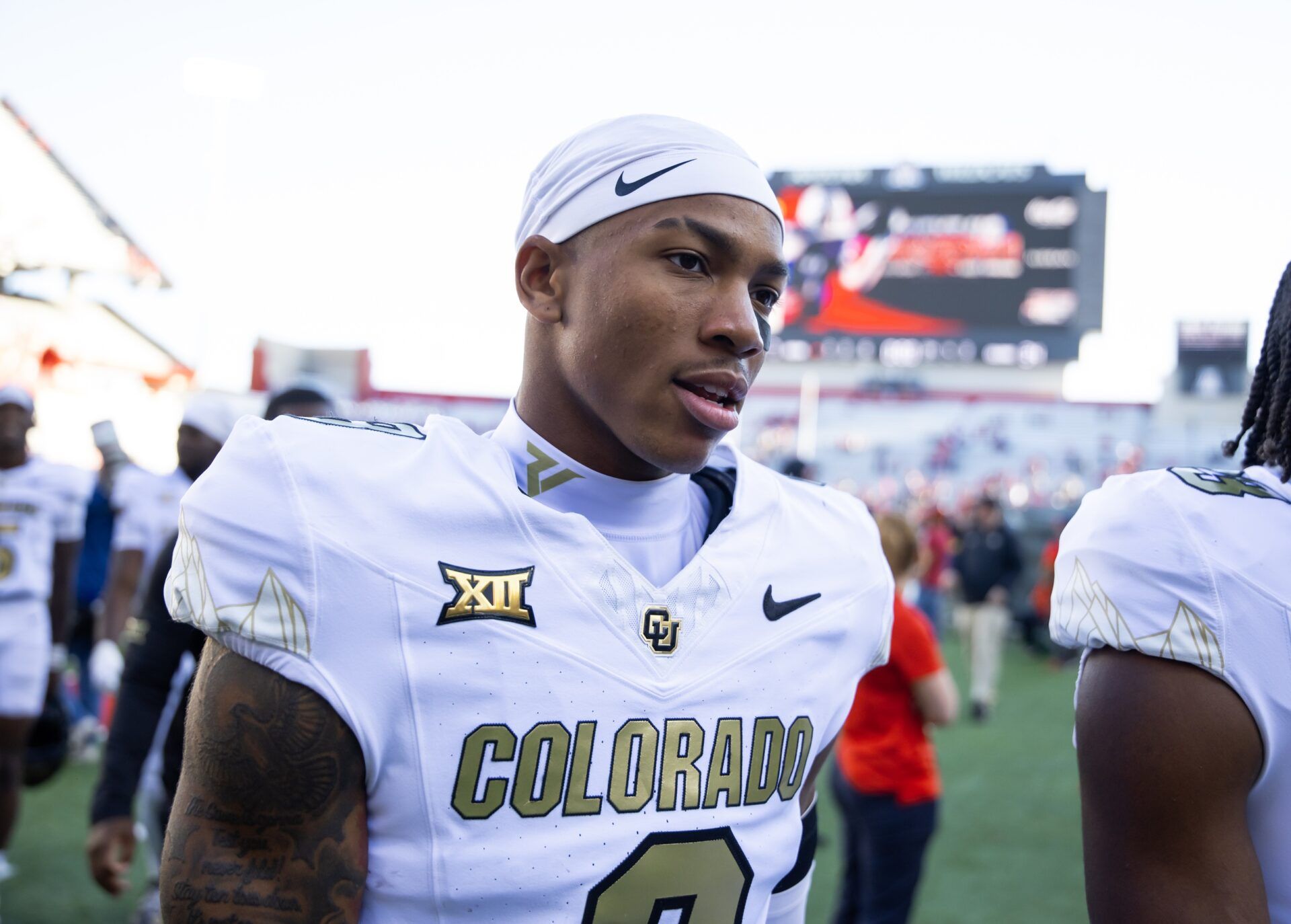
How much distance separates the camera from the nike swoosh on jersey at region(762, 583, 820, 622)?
1435 millimetres

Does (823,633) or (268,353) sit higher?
(268,353)

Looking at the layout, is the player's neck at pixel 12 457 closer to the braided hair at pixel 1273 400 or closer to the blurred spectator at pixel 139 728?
the blurred spectator at pixel 139 728

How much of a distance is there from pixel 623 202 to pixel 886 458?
69.0 ft

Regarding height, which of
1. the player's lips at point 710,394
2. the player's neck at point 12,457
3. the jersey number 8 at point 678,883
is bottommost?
the jersey number 8 at point 678,883

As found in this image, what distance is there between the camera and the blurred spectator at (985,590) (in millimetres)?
8547

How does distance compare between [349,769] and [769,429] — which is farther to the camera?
[769,429]

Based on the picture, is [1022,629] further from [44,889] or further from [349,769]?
[349,769]

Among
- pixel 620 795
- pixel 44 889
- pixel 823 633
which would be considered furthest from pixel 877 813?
pixel 44 889

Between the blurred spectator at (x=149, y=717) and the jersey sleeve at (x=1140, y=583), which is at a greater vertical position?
the jersey sleeve at (x=1140, y=583)

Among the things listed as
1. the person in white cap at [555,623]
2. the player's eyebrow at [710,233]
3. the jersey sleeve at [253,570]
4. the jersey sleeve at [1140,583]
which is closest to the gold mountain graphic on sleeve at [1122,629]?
the jersey sleeve at [1140,583]

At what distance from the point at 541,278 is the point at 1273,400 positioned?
993mm

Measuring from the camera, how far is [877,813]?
3371 mm

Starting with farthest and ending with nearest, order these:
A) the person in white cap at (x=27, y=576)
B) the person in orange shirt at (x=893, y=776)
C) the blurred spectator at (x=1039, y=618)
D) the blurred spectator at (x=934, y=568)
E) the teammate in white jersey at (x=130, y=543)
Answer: the blurred spectator at (x=934, y=568) < the blurred spectator at (x=1039, y=618) < the teammate in white jersey at (x=130, y=543) < the person in white cap at (x=27, y=576) < the person in orange shirt at (x=893, y=776)

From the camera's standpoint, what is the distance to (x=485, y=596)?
125cm
